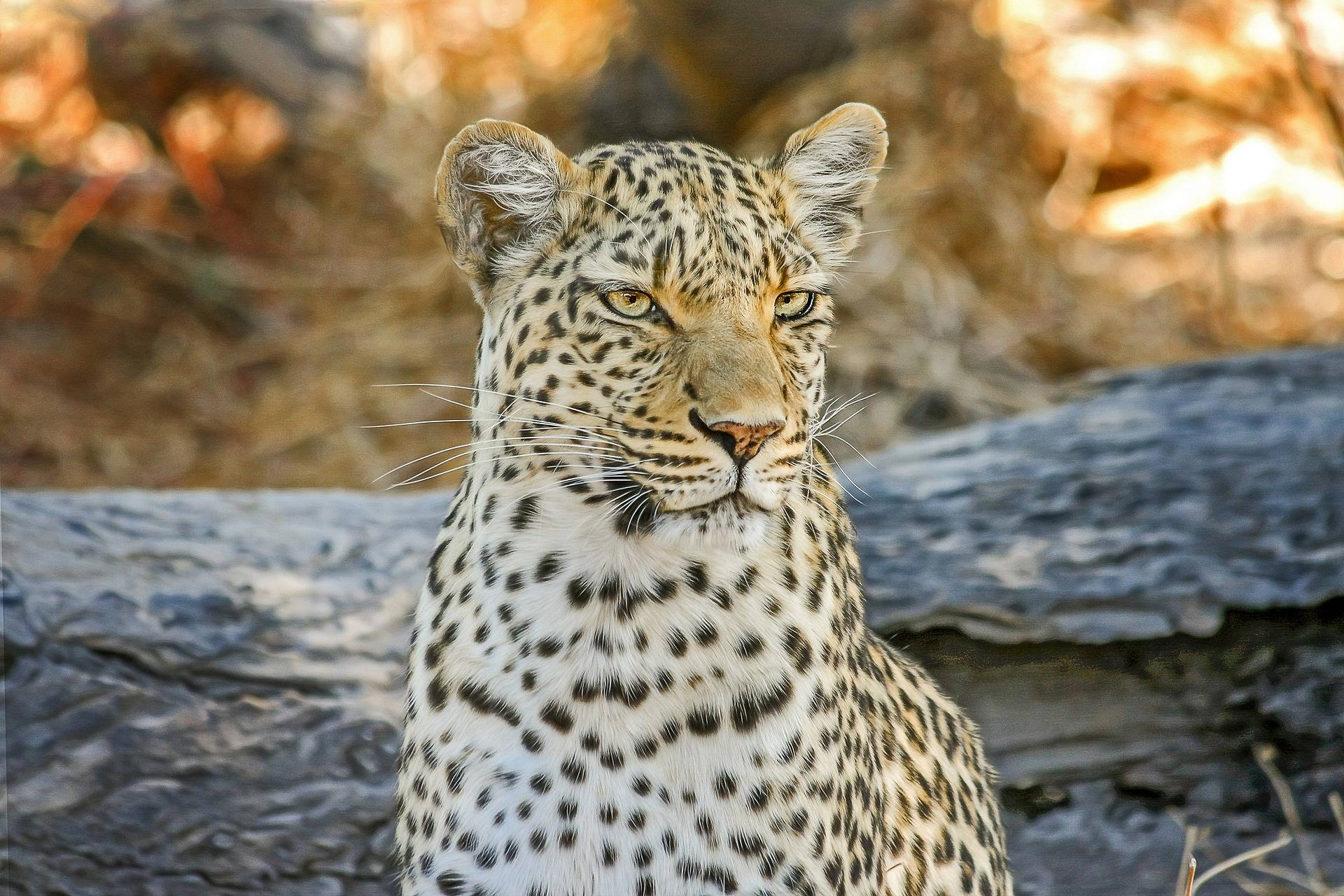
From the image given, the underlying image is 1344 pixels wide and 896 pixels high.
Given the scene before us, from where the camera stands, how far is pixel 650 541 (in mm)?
3160

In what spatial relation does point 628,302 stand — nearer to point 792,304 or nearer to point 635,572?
point 792,304

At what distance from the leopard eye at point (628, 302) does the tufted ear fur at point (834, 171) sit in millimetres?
562

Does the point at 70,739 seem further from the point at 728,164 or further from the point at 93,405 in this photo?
the point at 93,405

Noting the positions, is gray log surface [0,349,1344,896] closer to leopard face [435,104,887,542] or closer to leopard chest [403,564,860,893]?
leopard chest [403,564,860,893]

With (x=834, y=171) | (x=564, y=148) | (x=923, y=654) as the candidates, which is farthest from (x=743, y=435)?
(x=564, y=148)

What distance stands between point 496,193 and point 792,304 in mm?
736

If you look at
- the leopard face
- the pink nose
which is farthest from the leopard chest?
the pink nose

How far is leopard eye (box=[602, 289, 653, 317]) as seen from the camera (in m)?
3.14

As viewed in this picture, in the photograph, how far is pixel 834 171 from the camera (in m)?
3.62

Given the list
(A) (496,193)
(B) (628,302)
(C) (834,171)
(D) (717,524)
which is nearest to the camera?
(D) (717,524)

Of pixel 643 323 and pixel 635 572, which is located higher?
pixel 643 323

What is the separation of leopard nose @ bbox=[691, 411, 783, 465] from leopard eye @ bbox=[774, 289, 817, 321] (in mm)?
426

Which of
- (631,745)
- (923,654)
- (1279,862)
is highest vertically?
(631,745)

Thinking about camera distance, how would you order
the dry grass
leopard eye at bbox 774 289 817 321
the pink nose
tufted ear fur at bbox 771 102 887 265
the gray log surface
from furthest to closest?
the dry grass, the gray log surface, tufted ear fur at bbox 771 102 887 265, leopard eye at bbox 774 289 817 321, the pink nose
